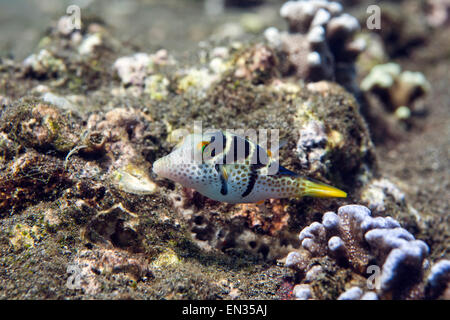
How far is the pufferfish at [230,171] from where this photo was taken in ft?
8.29

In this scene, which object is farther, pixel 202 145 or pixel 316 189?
pixel 316 189

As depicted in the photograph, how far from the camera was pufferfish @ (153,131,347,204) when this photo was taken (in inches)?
99.5

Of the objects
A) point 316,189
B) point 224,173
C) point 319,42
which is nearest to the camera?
point 224,173

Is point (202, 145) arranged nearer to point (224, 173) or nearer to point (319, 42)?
point (224, 173)

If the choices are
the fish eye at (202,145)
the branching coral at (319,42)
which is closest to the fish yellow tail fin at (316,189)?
the fish eye at (202,145)

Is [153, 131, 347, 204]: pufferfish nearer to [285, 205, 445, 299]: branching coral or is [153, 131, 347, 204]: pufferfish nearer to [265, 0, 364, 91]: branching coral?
[285, 205, 445, 299]: branching coral

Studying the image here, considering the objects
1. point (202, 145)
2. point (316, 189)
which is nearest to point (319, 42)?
point (316, 189)

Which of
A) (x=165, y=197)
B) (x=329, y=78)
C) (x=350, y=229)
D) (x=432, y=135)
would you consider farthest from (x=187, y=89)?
(x=432, y=135)

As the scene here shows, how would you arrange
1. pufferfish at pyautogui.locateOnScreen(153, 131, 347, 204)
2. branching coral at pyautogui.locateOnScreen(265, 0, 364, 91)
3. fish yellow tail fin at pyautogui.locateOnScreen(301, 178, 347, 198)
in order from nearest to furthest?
1. pufferfish at pyautogui.locateOnScreen(153, 131, 347, 204)
2. fish yellow tail fin at pyautogui.locateOnScreen(301, 178, 347, 198)
3. branching coral at pyautogui.locateOnScreen(265, 0, 364, 91)

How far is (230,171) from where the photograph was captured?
255 centimetres

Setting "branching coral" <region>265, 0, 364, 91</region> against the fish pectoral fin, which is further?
"branching coral" <region>265, 0, 364, 91</region>

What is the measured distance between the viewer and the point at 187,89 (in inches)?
154

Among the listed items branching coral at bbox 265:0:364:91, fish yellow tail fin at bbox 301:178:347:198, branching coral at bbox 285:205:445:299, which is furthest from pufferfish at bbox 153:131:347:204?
branching coral at bbox 265:0:364:91

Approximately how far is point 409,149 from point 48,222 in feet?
19.4
